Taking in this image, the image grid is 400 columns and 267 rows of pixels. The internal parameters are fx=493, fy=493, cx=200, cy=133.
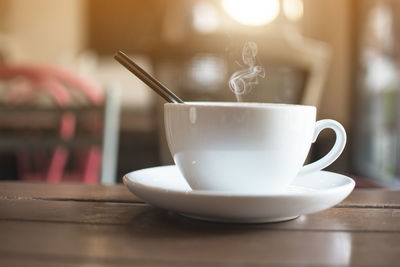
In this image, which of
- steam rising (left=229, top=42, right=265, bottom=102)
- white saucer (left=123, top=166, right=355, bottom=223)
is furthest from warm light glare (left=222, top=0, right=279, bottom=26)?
white saucer (left=123, top=166, right=355, bottom=223)

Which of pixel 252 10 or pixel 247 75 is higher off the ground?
pixel 252 10

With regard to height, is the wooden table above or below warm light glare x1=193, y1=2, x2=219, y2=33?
below

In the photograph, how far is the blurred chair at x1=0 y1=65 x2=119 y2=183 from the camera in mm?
947

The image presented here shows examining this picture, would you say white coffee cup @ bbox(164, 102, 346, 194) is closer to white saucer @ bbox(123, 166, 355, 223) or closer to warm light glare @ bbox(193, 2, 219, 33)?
white saucer @ bbox(123, 166, 355, 223)

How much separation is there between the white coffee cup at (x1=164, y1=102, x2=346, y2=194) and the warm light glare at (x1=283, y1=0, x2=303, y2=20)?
3.78 meters

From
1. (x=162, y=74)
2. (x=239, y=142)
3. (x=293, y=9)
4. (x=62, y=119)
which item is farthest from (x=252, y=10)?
(x=239, y=142)

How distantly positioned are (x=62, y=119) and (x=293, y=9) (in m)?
3.28

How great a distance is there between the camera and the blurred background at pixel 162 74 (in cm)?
111

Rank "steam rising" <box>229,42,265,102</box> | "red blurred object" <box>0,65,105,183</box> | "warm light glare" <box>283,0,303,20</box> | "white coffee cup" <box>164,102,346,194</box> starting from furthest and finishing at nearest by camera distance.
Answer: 1. "warm light glare" <box>283,0,303,20</box>
2. "red blurred object" <box>0,65,105,183</box>
3. "steam rising" <box>229,42,265,102</box>
4. "white coffee cup" <box>164,102,346,194</box>

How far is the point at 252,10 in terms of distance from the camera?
432cm

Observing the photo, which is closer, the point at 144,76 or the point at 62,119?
the point at 144,76

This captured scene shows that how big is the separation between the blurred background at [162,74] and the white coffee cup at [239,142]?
121 mm

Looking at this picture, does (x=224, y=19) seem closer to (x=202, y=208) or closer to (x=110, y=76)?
(x=110, y=76)

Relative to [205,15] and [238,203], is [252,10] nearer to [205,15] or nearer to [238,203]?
[205,15]
